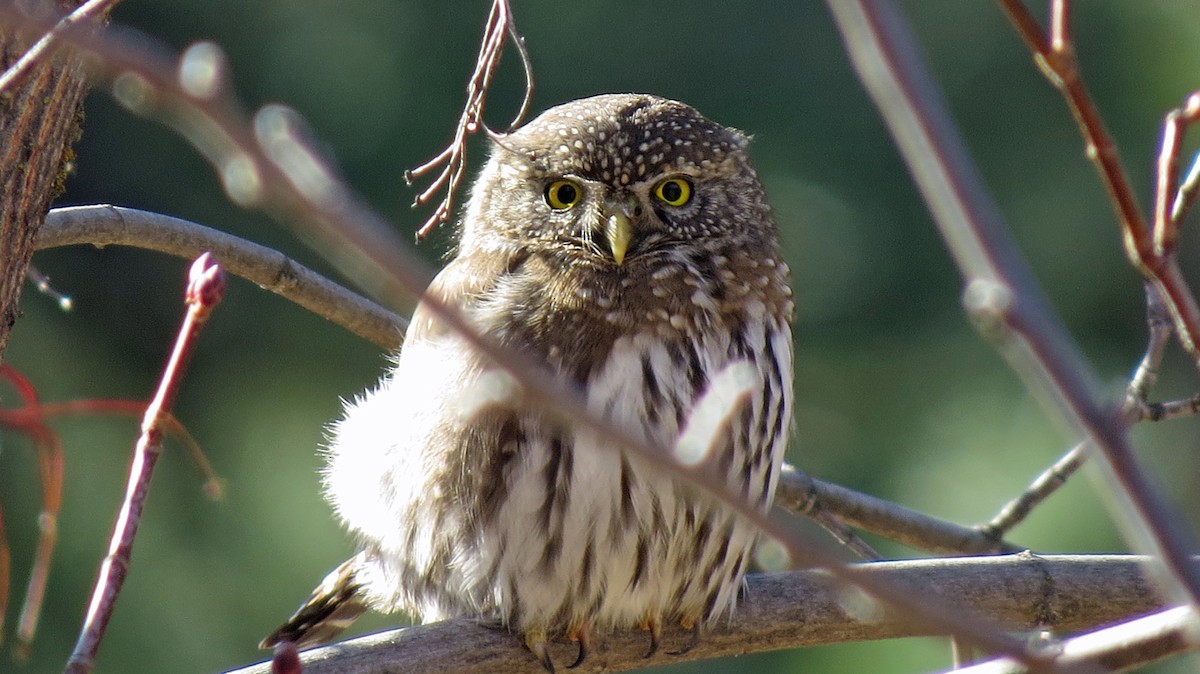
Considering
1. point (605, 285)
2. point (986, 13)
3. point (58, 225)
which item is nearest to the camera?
point (58, 225)

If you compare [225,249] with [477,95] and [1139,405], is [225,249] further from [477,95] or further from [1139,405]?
[1139,405]

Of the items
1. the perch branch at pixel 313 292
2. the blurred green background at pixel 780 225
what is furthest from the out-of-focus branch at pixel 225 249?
the blurred green background at pixel 780 225

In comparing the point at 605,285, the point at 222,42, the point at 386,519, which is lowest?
the point at 386,519

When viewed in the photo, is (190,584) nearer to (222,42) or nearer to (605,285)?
(222,42)

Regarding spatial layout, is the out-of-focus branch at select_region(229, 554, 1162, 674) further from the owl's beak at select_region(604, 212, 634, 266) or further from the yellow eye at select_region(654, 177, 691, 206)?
the yellow eye at select_region(654, 177, 691, 206)

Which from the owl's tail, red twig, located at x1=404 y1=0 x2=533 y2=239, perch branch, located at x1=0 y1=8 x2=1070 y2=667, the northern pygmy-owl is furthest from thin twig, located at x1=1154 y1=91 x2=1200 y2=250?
the owl's tail

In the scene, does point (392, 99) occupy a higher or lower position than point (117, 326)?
higher

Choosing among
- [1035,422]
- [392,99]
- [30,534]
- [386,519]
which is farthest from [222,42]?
[386,519]
